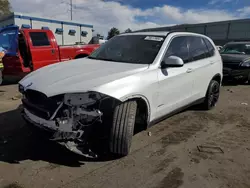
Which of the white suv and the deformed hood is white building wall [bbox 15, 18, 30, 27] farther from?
the deformed hood

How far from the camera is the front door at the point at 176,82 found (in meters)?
3.60

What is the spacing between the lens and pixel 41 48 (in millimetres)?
8234

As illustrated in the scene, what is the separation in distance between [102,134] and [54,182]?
79 centimetres

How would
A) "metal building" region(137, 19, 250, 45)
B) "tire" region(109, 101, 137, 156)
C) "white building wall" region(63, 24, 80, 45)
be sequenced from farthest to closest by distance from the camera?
"metal building" region(137, 19, 250, 45)
"white building wall" region(63, 24, 80, 45)
"tire" region(109, 101, 137, 156)

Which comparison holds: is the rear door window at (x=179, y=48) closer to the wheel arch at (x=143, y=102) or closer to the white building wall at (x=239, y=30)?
the wheel arch at (x=143, y=102)

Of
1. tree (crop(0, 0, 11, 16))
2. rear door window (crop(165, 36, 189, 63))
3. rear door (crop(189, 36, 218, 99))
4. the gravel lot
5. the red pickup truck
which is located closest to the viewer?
the gravel lot

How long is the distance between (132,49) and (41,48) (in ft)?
17.4

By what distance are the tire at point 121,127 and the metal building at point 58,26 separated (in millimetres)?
14059

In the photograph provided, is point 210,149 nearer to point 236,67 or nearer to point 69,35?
point 236,67

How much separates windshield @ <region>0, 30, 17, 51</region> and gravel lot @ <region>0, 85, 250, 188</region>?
173 inches

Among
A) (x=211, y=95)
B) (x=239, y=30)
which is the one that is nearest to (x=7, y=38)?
(x=211, y=95)

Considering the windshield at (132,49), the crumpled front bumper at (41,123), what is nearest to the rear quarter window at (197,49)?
the windshield at (132,49)

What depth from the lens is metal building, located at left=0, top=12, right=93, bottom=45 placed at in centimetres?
1498

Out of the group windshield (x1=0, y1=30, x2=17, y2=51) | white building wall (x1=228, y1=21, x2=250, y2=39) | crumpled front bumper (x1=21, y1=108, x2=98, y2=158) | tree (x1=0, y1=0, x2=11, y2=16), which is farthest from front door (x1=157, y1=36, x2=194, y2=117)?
tree (x1=0, y1=0, x2=11, y2=16)
